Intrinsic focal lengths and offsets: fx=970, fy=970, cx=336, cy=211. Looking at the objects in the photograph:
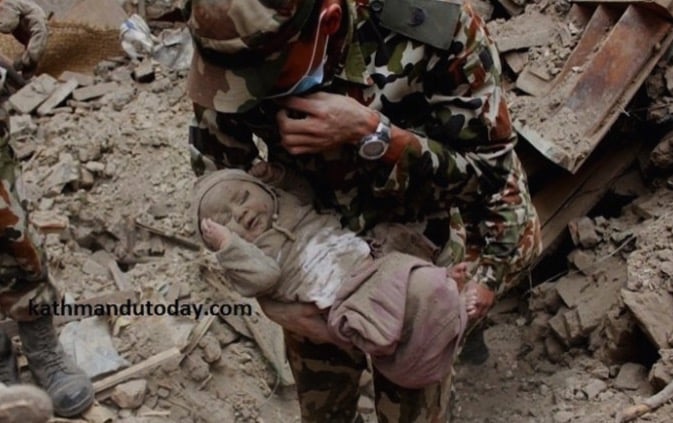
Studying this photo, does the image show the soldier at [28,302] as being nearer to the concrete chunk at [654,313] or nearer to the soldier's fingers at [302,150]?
the soldier's fingers at [302,150]

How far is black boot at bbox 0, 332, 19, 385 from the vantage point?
12.1 ft

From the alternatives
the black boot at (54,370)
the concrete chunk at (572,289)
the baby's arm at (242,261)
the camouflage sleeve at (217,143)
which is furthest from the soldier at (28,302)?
the concrete chunk at (572,289)

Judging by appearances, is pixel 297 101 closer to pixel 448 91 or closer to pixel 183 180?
pixel 448 91

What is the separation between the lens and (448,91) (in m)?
2.54

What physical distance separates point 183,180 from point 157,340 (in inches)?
39.7

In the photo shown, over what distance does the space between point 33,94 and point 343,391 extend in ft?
10.1

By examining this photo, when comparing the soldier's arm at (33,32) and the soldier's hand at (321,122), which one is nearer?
the soldier's hand at (321,122)

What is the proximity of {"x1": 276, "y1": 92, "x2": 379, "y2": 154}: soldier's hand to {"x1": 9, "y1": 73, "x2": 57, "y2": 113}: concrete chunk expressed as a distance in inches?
128

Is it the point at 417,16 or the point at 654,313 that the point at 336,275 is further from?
the point at 654,313

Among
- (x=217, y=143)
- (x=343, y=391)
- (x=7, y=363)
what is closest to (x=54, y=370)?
(x=7, y=363)

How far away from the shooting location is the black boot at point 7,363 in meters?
3.70

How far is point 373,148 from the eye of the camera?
2.42 metres

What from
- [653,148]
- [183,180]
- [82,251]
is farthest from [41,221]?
[653,148]

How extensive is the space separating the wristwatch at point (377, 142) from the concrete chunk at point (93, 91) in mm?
3310
